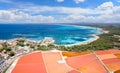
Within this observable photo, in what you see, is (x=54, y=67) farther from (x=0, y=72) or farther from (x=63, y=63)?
(x=0, y=72)

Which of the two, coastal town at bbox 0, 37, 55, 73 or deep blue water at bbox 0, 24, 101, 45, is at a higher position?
coastal town at bbox 0, 37, 55, 73

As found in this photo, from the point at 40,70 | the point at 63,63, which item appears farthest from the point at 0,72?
the point at 63,63

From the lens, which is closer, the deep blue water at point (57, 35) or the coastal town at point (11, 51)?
the coastal town at point (11, 51)

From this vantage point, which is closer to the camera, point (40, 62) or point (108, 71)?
point (108, 71)

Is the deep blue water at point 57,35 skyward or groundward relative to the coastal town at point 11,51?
groundward

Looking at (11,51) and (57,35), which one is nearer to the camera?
(11,51)

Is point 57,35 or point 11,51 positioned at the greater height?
point 11,51

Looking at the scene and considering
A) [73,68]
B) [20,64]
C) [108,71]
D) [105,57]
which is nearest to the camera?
[108,71]

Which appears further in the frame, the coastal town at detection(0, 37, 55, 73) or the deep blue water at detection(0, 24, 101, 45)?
the deep blue water at detection(0, 24, 101, 45)

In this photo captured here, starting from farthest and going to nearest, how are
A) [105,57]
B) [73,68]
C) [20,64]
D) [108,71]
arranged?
[105,57] < [20,64] < [73,68] < [108,71]

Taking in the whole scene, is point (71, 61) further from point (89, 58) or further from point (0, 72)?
point (0, 72)
